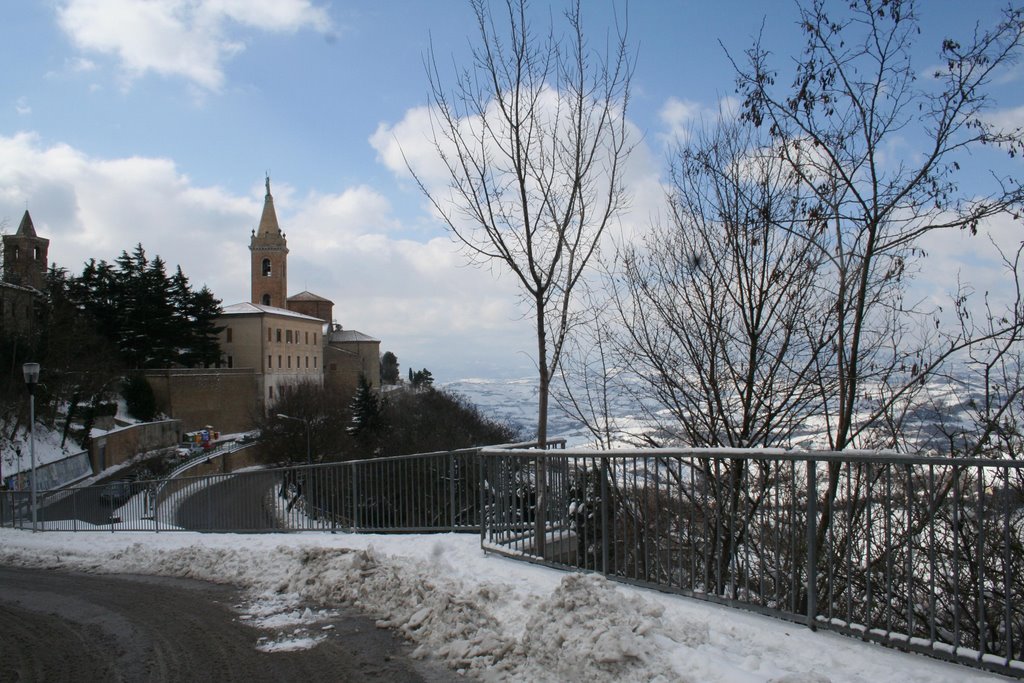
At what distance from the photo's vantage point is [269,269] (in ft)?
310

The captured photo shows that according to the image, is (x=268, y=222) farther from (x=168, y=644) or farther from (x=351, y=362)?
(x=168, y=644)

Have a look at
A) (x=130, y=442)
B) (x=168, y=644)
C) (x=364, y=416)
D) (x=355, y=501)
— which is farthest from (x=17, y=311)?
(x=168, y=644)

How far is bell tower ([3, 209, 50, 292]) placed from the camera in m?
44.4

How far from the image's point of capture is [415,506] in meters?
9.59

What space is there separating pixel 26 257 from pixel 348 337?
134 feet

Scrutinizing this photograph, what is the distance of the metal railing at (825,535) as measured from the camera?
425 centimetres

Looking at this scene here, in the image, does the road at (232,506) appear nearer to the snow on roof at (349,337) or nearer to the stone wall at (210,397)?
the stone wall at (210,397)

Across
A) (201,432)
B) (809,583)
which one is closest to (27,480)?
(201,432)

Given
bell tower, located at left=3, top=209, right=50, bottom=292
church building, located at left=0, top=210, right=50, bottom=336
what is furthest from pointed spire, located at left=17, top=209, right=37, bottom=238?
church building, located at left=0, top=210, right=50, bottom=336

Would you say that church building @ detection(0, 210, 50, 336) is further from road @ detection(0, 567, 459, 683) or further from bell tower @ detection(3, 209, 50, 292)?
road @ detection(0, 567, 459, 683)

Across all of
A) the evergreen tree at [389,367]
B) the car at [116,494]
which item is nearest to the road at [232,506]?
the car at [116,494]

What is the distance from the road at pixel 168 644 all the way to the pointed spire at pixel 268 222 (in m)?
93.8

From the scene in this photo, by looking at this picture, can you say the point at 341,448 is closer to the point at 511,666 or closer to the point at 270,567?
the point at 270,567

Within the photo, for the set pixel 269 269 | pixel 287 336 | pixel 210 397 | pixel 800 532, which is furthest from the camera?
pixel 269 269
